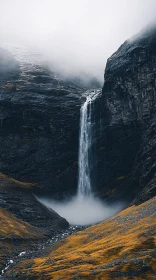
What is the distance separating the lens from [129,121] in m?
136

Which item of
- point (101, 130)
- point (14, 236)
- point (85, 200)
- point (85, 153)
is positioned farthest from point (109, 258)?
point (85, 153)

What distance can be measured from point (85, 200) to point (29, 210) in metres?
32.2

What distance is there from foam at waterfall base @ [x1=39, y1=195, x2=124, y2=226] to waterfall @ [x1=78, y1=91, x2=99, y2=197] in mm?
4072

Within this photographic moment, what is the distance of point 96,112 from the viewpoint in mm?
146250

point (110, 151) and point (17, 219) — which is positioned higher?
point (110, 151)

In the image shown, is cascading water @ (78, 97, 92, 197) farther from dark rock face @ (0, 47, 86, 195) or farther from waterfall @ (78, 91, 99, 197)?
dark rock face @ (0, 47, 86, 195)

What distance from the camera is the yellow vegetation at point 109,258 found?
49.1 meters

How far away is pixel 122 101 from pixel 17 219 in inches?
2611

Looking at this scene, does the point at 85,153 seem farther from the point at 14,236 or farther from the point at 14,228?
the point at 14,236

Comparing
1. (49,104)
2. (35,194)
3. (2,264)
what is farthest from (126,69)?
(2,264)

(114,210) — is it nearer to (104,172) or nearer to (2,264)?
(104,172)

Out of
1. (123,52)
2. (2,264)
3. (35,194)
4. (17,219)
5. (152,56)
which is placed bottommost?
(2,264)

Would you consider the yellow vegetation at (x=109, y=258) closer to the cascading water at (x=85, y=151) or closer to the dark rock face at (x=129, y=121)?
the dark rock face at (x=129, y=121)

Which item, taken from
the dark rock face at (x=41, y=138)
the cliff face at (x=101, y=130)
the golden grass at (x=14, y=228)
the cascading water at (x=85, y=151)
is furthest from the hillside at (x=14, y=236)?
the cascading water at (x=85, y=151)
